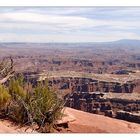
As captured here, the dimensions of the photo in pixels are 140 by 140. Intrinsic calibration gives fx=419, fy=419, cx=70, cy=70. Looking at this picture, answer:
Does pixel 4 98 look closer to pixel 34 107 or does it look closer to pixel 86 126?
pixel 34 107

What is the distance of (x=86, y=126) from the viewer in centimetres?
634

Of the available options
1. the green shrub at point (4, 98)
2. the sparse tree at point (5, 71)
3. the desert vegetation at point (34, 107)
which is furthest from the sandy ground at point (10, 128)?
the sparse tree at point (5, 71)

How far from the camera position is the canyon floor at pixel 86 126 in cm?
616

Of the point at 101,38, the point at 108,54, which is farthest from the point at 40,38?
the point at 108,54

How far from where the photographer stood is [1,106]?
6.81 metres

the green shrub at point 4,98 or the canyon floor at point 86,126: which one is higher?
the green shrub at point 4,98

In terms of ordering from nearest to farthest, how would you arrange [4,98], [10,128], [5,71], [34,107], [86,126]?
[10,128] → [86,126] → [34,107] → [4,98] → [5,71]

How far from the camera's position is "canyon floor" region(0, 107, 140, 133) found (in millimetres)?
6164

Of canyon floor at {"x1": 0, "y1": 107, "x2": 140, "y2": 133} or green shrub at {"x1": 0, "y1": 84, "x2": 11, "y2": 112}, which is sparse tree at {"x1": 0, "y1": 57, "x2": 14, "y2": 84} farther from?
canyon floor at {"x1": 0, "y1": 107, "x2": 140, "y2": 133}

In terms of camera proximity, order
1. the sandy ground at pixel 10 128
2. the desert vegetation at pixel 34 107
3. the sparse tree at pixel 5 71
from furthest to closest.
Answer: the sparse tree at pixel 5 71, the desert vegetation at pixel 34 107, the sandy ground at pixel 10 128

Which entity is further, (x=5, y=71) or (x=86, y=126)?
(x=5, y=71)

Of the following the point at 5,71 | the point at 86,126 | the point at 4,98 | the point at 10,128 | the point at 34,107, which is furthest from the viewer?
the point at 5,71

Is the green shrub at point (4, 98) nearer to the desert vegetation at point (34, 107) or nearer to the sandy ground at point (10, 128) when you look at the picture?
the desert vegetation at point (34, 107)

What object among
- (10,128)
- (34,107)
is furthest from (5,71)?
(10,128)
